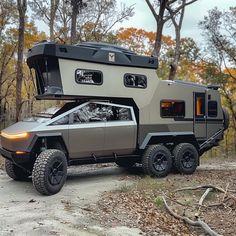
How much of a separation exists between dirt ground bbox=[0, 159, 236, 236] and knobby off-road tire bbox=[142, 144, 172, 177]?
0.31 metres

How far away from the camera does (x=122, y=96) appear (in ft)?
32.1

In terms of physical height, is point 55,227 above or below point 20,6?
below

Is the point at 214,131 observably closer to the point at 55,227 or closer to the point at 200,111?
the point at 200,111

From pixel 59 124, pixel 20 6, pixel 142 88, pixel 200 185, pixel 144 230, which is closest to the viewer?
pixel 144 230

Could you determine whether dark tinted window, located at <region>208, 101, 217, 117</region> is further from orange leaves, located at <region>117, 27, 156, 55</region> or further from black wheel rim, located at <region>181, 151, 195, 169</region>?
orange leaves, located at <region>117, 27, 156, 55</region>

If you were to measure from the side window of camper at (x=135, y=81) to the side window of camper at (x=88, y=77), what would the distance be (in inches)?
32.9

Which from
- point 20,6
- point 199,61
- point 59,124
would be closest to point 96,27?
point 199,61

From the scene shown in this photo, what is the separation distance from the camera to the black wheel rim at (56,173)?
780 cm

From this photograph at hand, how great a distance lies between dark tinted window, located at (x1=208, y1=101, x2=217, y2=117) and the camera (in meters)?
11.6

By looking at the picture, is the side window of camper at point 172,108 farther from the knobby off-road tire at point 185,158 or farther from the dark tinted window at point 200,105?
the knobby off-road tire at point 185,158

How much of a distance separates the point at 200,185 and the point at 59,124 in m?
3.64

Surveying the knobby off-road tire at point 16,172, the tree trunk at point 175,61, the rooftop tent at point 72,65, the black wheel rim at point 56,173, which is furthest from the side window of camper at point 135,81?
the tree trunk at point 175,61

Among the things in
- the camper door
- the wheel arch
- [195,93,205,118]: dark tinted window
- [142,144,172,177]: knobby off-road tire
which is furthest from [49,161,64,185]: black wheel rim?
[195,93,205,118]: dark tinted window

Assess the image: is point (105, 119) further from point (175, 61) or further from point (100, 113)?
point (175, 61)
